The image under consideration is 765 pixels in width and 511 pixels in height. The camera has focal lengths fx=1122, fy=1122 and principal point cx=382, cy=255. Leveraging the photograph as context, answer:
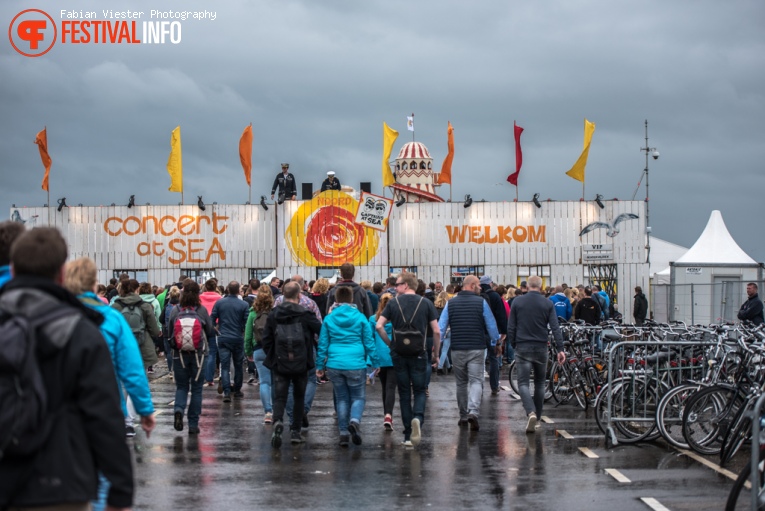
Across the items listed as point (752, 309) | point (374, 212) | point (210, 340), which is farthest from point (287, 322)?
point (374, 212)

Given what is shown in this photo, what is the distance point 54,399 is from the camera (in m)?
4.46

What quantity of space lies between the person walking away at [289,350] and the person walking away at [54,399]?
799 cm

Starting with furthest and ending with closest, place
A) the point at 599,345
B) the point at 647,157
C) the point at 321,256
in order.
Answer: the point at 647,157 < the point at 321,256 < the point at 599,345

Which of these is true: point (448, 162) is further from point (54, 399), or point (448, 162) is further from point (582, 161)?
point (54, 399)

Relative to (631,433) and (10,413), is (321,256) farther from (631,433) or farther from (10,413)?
(10,413)

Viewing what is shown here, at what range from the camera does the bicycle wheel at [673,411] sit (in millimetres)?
12117

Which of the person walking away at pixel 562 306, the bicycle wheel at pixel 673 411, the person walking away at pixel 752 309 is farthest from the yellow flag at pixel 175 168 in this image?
the bicycle wheel at pixel 673 411

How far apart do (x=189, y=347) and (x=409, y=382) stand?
2669 mm

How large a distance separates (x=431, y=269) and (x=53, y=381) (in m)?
39.3

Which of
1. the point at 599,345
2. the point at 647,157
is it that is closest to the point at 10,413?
the point at 599,345

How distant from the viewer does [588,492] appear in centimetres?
994

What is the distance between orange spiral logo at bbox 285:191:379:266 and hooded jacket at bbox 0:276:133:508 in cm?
3831

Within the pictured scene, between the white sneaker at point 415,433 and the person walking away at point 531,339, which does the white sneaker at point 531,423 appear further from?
the white sneaker at point 415,433

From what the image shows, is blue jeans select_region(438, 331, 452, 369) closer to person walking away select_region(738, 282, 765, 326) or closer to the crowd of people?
the crowd of people
